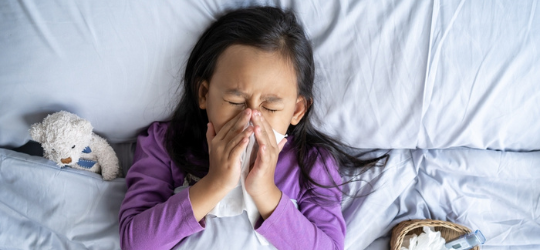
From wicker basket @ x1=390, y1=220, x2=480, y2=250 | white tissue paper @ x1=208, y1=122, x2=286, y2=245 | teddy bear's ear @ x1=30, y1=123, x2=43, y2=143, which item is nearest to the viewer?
white tissue paper @ x1=208, y1=122, x2=286, y2=245

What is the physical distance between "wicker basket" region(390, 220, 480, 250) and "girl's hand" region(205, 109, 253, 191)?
55 cm

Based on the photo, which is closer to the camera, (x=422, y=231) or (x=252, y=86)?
(x=252, y=86)

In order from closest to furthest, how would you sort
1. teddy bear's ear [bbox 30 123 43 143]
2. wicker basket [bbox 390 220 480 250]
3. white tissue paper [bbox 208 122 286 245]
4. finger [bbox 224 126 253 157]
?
finger [bbox 224 126 253 157] < white tissue paper [bbox 208 122 286 245] < teddy bear's ear [bbox 30 123 43 143] < wicker basket [bbox 390 220 480 250]

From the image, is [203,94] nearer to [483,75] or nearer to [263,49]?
[263,49]

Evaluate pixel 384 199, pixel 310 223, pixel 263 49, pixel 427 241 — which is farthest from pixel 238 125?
pixel 427 241

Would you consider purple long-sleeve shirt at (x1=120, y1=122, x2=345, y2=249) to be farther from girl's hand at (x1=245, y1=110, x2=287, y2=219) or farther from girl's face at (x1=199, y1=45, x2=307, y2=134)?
girl's face at (x1=199, y1=45, x2=307, y2=134)

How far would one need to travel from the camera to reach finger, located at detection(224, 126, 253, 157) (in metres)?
0.86

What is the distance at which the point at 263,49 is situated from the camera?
961mm

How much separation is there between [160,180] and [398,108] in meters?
0.72

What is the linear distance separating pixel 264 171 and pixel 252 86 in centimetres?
20

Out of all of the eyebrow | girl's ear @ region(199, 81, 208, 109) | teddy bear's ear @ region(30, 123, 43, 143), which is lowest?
teddy bear's ear @ region(30, 123, 43, 143)

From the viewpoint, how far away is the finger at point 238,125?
2.90 ft

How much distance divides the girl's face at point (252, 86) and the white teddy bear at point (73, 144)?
0.38 m

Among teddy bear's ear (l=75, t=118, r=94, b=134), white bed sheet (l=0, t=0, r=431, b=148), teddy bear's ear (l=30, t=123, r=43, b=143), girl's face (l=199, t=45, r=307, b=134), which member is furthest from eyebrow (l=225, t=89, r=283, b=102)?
teddy bear's ear (l=30, t=123, r=43, b=143)
